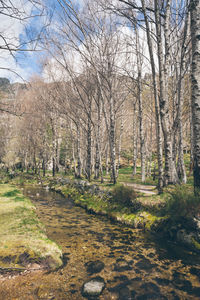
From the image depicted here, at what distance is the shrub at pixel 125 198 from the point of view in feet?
24.0

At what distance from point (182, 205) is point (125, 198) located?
2.79m

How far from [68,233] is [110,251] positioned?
1652 mm

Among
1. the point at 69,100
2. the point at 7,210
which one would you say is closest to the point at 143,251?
the point at 7,210

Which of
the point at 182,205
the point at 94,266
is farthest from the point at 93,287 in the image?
the point at 182,205

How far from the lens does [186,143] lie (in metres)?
30.6

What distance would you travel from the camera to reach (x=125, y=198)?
26.0ft

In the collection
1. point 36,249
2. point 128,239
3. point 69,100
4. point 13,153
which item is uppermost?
point 69,100

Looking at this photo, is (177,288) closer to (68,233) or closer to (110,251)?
(110,251)

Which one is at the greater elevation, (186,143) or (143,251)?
(186,143)

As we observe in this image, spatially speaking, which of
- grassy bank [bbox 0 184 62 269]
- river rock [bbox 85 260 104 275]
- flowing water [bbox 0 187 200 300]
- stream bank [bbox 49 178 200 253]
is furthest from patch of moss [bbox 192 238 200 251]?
grassy bank [bbox 0 184 62 269]

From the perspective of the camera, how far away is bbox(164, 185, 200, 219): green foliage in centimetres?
Result: 525

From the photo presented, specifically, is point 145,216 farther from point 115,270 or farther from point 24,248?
point 24,248

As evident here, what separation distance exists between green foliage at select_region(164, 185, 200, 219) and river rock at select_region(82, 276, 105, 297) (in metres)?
3.16

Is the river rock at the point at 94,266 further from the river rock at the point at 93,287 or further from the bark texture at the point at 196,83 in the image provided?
the bark texture at the point at 196,83
